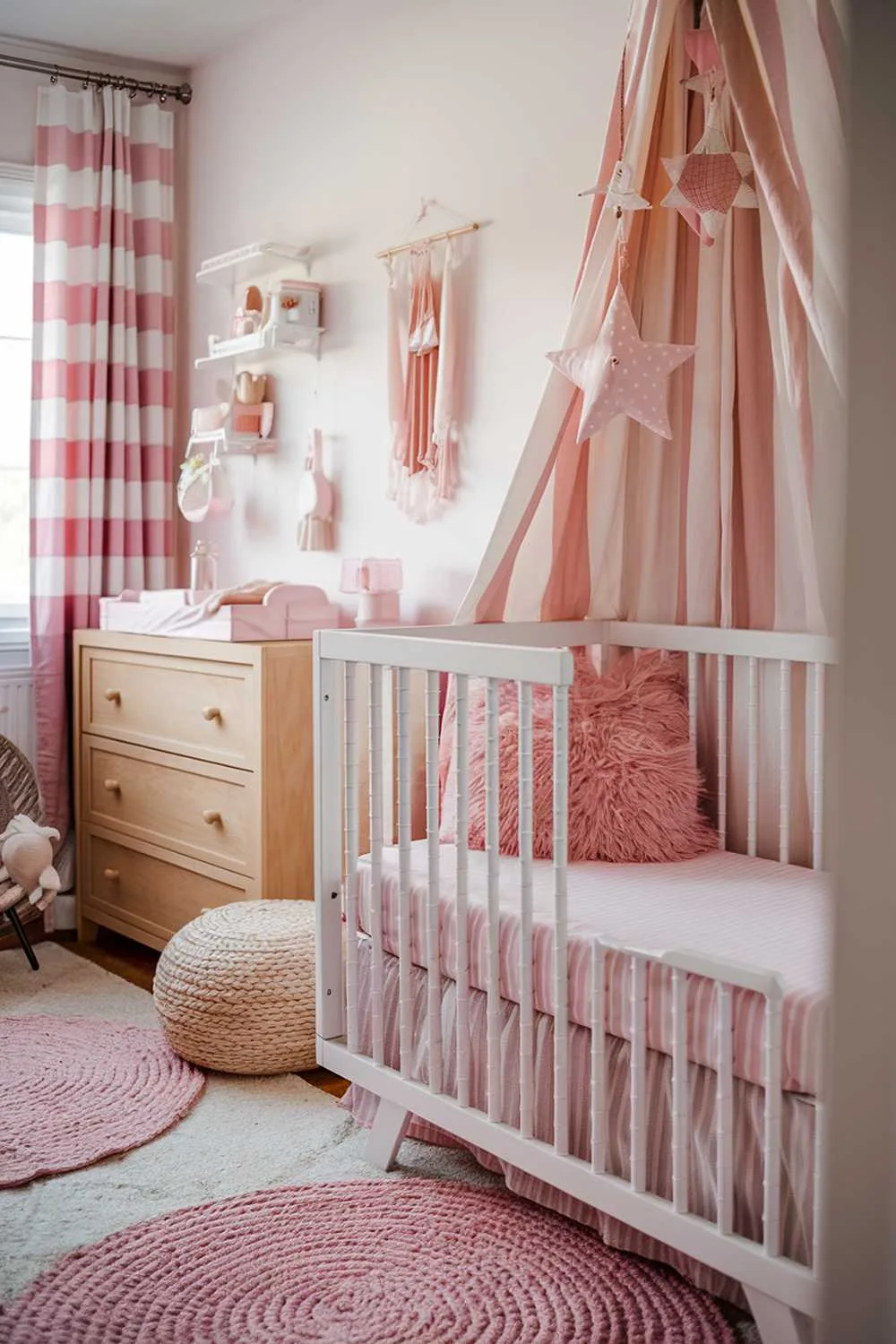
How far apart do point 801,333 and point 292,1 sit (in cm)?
208

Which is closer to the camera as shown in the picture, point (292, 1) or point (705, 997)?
point (705, 997)

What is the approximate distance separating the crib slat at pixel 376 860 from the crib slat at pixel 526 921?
33 cm

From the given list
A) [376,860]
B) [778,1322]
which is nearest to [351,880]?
[376,860]

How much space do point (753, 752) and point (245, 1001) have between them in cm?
107

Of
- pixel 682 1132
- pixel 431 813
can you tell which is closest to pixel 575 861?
pixel 431 813

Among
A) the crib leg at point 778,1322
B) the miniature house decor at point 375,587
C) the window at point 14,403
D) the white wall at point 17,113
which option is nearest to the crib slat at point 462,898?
the crib leg at point 778,1322

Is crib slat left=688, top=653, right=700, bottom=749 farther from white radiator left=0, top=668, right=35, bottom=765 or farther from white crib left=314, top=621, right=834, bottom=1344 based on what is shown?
white radiator left=0, top=668, right=35, bottom=765

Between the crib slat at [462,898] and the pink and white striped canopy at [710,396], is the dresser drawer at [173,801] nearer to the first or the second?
the pink and white striped canopy at [710,396]

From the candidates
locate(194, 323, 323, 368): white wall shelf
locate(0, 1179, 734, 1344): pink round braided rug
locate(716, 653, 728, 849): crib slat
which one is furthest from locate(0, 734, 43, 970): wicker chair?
locate(716, 653, 728, 849): crib slat

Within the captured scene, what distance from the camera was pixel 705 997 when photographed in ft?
5.09

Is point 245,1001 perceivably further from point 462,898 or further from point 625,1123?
point 625,1123

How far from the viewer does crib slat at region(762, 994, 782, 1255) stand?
1424mm

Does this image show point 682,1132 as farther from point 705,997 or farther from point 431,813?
point 431,813

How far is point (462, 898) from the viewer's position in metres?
1.84
